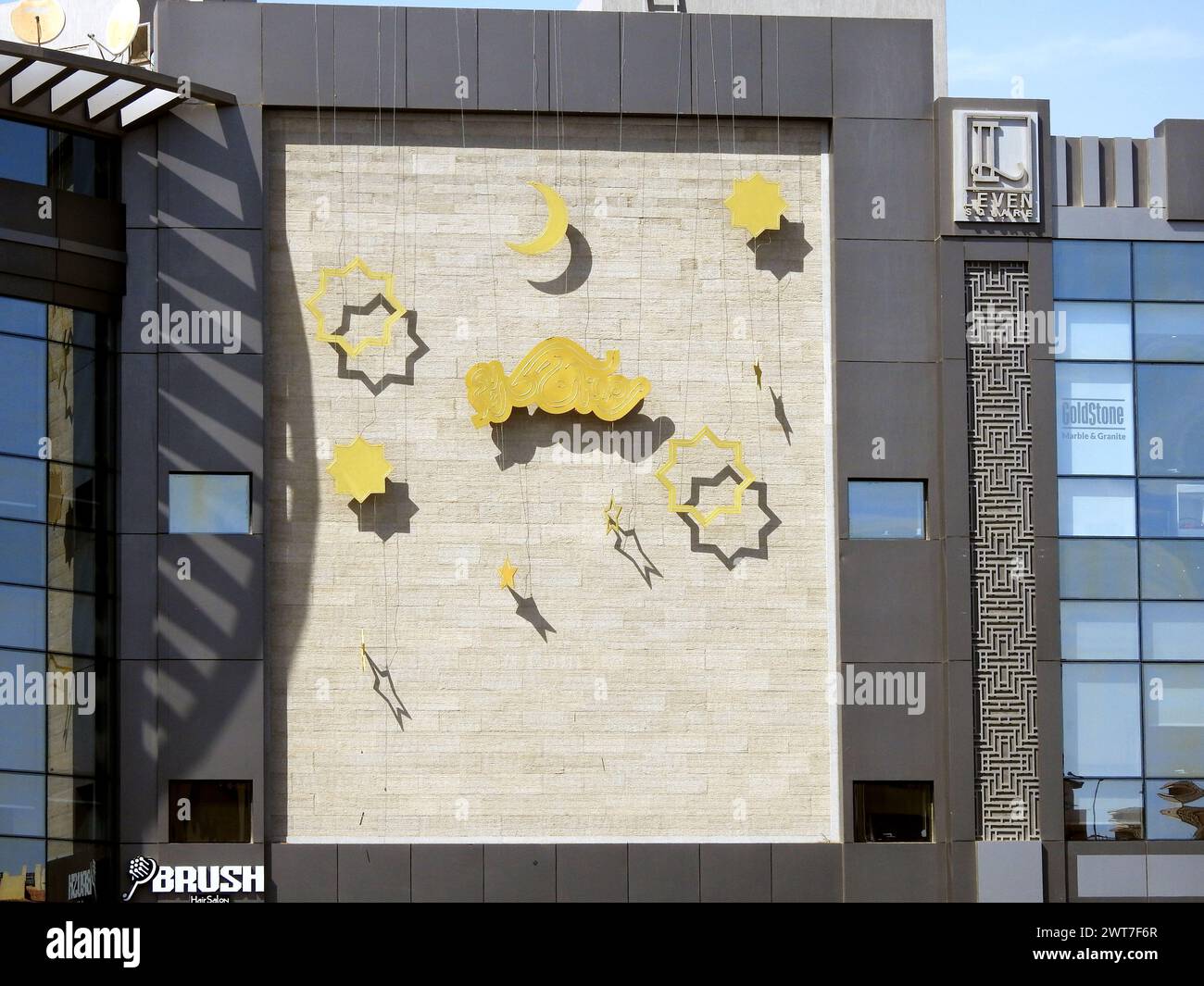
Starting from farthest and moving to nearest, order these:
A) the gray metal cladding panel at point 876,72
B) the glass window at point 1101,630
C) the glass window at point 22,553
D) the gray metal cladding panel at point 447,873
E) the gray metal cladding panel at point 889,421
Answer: the gray metal cladding panel at point 876,72 < the glass window at point 1101,630 < the gray metal cladding panel at point 889,421 < the gray metal cladding panel at point 447,873 < the glass window at point 22,553

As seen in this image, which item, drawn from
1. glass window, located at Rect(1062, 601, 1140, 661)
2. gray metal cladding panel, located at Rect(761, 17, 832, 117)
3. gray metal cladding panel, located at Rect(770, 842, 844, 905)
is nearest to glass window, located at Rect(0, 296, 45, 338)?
gray metal cladding panel, located at Rect(761, 17, 832, 117)

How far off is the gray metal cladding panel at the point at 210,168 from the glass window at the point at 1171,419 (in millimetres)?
14693

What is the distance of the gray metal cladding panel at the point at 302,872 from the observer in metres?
23.7

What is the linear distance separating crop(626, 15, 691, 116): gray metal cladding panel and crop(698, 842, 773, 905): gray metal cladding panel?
11.8 metres

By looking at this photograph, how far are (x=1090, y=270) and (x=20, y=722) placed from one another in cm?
1834

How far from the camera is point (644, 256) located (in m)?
25.3

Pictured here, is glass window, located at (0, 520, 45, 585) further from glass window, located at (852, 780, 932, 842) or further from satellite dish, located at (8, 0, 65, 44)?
glass window, located at (852, 780, 932, 842)

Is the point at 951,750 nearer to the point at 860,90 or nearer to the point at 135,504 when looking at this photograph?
the point at 860,90

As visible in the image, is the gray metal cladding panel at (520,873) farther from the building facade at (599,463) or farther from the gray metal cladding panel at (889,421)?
the gray metal cladding panel at (889,421)

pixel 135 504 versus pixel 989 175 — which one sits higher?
pixel 989 175

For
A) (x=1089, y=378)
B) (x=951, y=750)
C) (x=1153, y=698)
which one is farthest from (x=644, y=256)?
(x=1153, y=698)

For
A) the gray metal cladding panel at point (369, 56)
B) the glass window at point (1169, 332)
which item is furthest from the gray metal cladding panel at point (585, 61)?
the glass window at point (1169, 332)

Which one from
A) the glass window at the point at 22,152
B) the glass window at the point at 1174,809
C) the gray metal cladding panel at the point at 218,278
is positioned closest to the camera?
the glass window at the point at 22,152
